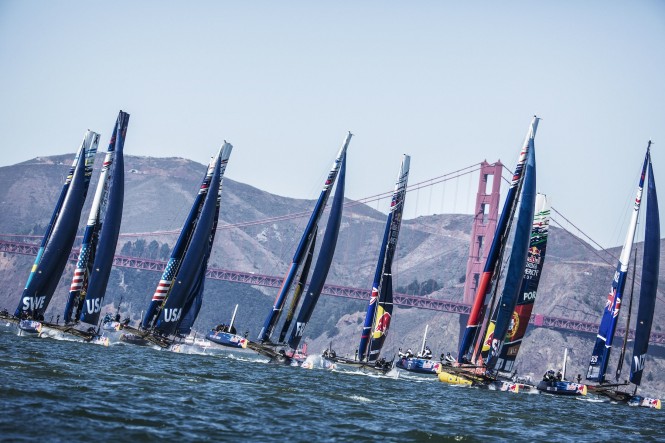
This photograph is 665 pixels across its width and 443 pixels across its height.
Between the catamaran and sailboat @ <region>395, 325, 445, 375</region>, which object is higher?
the catamaran

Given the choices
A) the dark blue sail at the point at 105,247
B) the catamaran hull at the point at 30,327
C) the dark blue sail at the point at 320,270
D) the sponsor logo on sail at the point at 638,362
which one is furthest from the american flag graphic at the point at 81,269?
the sponsor logo on sail at the point at 638,362

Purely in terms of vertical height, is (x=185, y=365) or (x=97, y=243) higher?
(x=97, y=243)

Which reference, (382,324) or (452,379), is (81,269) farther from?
(452,379)

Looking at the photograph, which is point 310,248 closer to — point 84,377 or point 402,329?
point 84,377

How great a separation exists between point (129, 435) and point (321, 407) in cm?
891

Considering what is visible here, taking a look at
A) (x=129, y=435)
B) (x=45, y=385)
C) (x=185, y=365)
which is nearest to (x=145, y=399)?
(x=45, y=385)

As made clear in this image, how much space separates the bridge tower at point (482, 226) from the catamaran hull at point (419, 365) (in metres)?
83.8

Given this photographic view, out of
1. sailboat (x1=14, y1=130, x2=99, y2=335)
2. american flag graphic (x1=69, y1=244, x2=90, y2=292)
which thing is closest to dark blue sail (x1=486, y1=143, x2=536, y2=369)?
american flag graphic (x1=69, y1=244, x2=90, y2=292)

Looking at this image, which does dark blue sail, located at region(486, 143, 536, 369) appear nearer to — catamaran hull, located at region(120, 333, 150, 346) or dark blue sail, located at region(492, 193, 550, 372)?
dark blue sail, located at region(492, 193, 550, 372)

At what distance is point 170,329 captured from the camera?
44656 mm

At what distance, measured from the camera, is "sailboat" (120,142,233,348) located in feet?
145

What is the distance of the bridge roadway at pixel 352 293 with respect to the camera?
116438 millimetres

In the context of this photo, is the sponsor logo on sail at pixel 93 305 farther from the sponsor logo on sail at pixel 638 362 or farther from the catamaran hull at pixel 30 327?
the sponsor logo on sail at pixel 638 362

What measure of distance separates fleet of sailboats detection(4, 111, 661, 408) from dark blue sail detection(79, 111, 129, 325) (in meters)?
0.05
